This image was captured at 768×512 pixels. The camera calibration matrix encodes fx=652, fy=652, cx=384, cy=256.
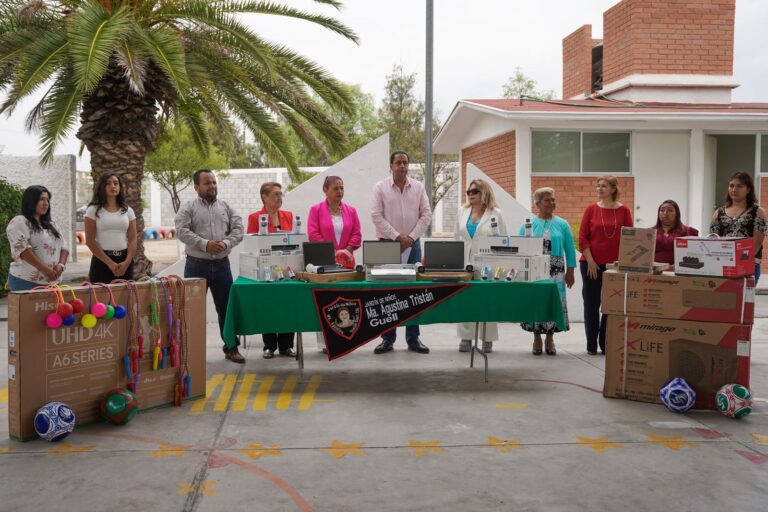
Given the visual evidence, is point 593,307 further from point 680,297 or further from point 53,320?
point 53,320

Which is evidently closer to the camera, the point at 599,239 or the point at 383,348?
the point at 599,239

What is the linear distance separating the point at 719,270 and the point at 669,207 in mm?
1392

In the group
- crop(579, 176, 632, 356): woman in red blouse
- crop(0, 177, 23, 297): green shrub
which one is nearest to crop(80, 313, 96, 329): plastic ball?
crop(579, 176, 632, 356): woman in red blouse

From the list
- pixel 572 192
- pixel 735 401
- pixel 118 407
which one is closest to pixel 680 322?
pixel 735 401

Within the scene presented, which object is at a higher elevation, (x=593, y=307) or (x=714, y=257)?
(x=714, y=257)

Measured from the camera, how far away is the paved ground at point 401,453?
317cm

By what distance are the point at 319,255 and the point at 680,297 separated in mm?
2743

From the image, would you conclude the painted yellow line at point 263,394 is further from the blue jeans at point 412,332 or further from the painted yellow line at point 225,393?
the blue jeans at point 412,332

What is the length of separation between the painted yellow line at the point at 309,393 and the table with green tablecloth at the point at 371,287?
0.49 m

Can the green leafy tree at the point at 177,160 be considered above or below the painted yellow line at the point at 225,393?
above

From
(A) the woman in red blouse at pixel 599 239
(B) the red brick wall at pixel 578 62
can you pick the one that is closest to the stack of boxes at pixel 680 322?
(A) the woman in red blouse at pixel 599 239

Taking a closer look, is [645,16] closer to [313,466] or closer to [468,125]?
[468,125]

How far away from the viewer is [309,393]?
5055 millimetres

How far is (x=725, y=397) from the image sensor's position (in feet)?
14.4
